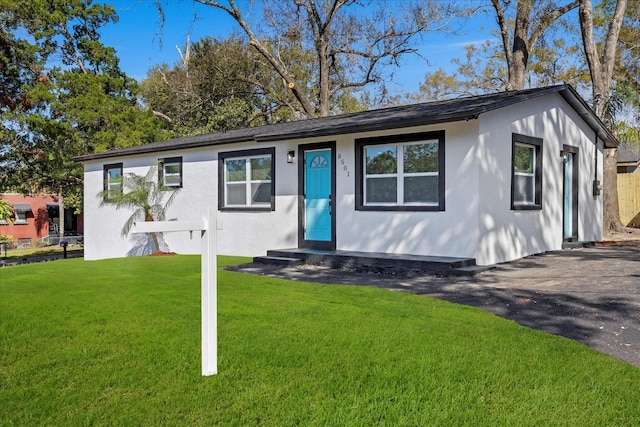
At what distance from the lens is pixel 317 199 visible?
11.2 meters

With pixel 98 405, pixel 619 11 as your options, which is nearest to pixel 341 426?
pixel 98 405

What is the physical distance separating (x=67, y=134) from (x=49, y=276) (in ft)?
52.9

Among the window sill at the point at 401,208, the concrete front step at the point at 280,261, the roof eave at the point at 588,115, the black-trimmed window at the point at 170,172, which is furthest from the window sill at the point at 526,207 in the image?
the black-trimmed window at the point at 170,172

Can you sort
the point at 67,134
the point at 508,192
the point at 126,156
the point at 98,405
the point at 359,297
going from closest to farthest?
1. the point at 98,405
2. the point at 359,297
3. the point at 508,192
4. the point at 126,156
5. the point at 67,134

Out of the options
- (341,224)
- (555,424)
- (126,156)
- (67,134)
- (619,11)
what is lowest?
(555,424)

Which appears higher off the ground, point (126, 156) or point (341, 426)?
point (126, 156)

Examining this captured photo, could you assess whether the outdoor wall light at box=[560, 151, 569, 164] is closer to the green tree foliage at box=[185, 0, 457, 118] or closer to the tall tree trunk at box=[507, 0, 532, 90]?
the tall tree trunk at box=[507, 0, 532, 90]

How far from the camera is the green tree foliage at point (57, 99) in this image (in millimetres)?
22953

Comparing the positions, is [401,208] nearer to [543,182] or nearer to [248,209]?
[543,182]

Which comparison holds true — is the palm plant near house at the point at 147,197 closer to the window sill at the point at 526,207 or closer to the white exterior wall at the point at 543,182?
the white exterior wall at the point at 543,182

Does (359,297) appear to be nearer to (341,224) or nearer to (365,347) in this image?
(365,347)

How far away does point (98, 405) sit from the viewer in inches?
123

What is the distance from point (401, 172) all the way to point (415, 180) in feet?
1.00

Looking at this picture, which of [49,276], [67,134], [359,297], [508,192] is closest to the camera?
[359,297]
